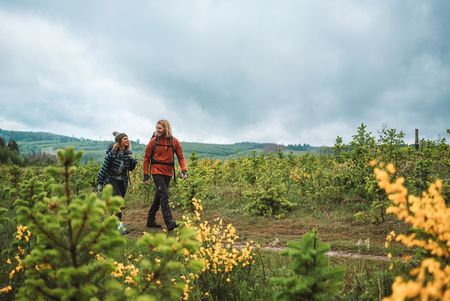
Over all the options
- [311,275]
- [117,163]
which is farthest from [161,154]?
[311,275]

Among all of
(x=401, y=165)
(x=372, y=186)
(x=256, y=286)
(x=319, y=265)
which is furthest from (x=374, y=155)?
(x=319, y=265)

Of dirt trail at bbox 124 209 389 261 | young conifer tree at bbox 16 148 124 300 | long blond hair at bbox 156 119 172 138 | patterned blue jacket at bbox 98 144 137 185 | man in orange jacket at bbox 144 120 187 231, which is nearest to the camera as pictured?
young conifer tree at bbox 16 148 124 300

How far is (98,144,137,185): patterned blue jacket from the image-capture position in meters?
10.2

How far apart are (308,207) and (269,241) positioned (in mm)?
4215

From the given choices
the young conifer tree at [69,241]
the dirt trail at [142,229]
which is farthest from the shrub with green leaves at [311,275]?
the dirt trail at [142,229]

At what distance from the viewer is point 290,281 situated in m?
3.17

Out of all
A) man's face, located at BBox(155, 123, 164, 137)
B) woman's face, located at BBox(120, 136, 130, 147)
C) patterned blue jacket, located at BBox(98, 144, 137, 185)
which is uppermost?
man's face, located at BBox(155, 123, 164, 137)

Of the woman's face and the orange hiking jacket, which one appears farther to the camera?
the orange hiking jacket

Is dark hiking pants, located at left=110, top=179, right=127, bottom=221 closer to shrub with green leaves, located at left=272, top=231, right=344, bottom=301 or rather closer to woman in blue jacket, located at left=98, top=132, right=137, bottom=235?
woman in blue jacket, located at left=98, top=132, right=137, bottom=235

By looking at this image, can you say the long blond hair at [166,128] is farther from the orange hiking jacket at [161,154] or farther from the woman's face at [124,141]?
the woman's face at [124,141]

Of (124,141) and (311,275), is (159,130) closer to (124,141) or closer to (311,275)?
(124,141)

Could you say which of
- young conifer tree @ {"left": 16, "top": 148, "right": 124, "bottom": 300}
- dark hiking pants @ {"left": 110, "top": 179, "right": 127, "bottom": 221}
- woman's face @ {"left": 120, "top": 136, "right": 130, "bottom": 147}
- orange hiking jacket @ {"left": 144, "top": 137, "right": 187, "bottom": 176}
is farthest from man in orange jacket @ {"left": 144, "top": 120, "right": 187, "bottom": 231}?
young conifer tree @ {"left": 16, "top": 148, "right": 124, "bottom": 300}

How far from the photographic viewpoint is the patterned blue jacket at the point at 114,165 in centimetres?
1020

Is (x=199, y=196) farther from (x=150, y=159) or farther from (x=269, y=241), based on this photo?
(x=269, y=241)
